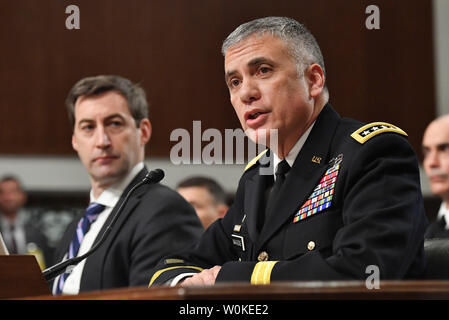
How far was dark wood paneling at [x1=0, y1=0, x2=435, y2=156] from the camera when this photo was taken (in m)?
6.50

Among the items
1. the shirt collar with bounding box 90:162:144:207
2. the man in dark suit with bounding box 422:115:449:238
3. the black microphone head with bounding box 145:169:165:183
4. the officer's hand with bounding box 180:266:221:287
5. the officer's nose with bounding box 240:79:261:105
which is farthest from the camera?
the man in dark suit with bounding box 422:115:449:238

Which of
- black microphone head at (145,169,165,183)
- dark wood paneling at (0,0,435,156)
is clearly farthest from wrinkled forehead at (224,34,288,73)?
dark wood paneling at (0,0,435,156)

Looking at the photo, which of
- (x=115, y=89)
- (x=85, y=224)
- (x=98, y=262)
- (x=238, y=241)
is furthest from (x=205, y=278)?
(x=115, y=89)

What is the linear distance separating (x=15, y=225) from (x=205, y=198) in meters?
2.54

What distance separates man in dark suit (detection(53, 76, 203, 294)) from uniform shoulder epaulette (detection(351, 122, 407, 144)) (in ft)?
3.06

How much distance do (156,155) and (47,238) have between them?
1.24 metres

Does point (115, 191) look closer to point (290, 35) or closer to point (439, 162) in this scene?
point (290, 35)

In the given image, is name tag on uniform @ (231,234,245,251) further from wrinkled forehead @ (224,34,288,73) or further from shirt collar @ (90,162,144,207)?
shirt collar @ (90,162,144,207)

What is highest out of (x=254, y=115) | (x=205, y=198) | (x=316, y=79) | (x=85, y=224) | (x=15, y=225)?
(x=316, y=79)

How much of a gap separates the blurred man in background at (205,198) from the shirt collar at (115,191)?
1.00 meters

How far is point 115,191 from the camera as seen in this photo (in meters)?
3.10

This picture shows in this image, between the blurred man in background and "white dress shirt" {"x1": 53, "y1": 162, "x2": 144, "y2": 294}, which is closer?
"white dress shirt" {"x1": 53, "y1": 162, "x2": 144, "y2": 294}

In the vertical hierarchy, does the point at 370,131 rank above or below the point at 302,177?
above

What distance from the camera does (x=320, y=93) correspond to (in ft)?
7.54
